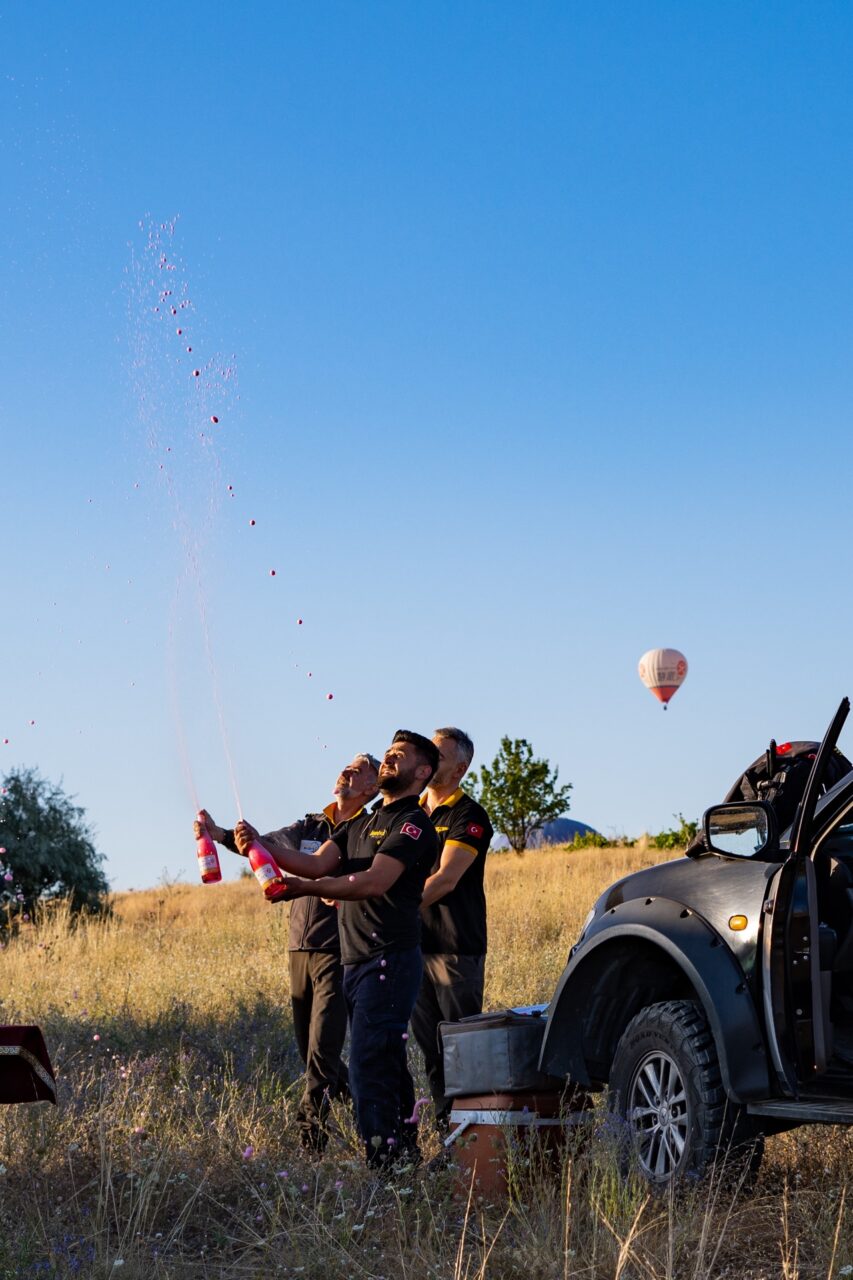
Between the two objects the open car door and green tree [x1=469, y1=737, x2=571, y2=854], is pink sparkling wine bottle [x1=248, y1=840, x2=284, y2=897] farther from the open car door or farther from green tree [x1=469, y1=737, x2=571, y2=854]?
green tree [x1=469, y1=737, x2=571, y2=854]

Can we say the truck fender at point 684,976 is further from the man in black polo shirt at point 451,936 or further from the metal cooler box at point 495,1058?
the man in black polo shirt at point 451,936

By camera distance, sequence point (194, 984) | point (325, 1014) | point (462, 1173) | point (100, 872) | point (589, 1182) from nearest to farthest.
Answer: point (589, 1182) < point (462, 1173) < point (325, 1014) < point (194, 984) < point (100, 872)

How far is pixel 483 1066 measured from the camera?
20.8ft

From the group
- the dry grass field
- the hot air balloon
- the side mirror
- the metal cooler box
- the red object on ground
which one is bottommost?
the dry grass field

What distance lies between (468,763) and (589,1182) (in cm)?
260

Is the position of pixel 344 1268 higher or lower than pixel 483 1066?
lower

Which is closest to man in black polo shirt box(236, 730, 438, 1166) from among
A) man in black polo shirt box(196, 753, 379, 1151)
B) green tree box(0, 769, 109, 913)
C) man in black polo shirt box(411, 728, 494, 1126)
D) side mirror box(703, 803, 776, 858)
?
man in black polo shirt box(411, 728, 494, 1126)

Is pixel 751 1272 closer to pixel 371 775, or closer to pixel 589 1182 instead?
pixel 589 1182

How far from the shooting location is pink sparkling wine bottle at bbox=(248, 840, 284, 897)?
6.07 m

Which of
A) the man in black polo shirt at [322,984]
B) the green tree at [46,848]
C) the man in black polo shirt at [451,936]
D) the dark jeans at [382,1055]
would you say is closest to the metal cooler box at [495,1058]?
the dark jeans at [382,1055]

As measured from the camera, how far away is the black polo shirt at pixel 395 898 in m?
6.53

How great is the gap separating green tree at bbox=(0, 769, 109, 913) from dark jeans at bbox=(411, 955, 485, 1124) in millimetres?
18026

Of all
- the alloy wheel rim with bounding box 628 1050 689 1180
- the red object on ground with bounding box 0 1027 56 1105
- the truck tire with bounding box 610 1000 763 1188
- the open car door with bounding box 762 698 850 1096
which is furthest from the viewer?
the alloy wheel rim with bounding box 628 1050 689 1180

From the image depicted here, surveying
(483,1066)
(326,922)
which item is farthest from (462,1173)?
(326,922)
